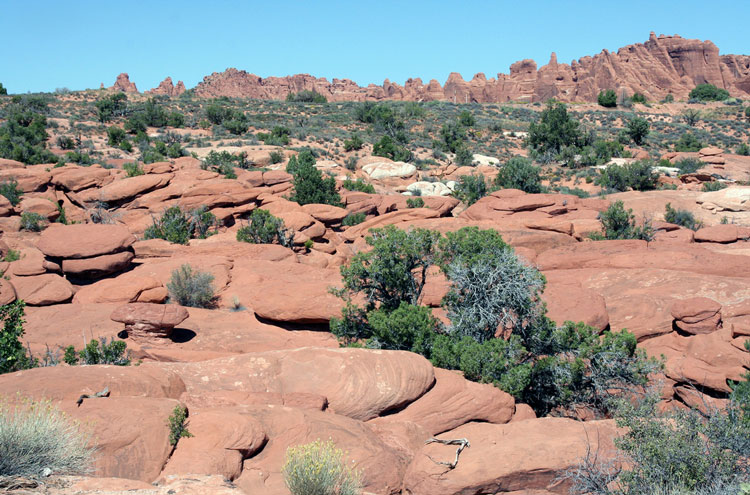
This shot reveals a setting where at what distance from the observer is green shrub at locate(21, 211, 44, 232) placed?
17719mm

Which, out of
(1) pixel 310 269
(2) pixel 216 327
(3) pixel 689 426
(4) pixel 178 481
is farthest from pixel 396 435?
(1) pixel 310 269

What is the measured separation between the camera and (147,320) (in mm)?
10469

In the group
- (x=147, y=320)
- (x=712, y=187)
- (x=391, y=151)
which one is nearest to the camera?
(x=147, y=320)

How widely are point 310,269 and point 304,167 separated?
388 inches

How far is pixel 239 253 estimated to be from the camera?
53.4ft

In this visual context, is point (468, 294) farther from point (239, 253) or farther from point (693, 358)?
point (239, 253)

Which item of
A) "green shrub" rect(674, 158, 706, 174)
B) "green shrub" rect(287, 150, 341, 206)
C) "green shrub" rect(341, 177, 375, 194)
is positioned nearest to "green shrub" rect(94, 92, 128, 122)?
"green shrub" rect(287, 150, 341, 206)

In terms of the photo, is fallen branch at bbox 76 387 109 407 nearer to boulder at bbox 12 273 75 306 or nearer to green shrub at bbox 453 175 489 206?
boulder at bbox 12 273 75 306

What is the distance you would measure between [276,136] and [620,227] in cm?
2472

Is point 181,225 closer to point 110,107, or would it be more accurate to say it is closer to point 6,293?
point 6,293

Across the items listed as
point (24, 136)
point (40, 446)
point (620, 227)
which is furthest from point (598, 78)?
point (40, 446)

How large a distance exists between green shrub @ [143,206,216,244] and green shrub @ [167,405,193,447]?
481 inches

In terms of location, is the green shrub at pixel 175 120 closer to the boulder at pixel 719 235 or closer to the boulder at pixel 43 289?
the boulder at pixel 43 289

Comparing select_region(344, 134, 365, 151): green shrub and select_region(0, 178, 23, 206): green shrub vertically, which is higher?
select_region(344, 134, 365, 151): green shrub
